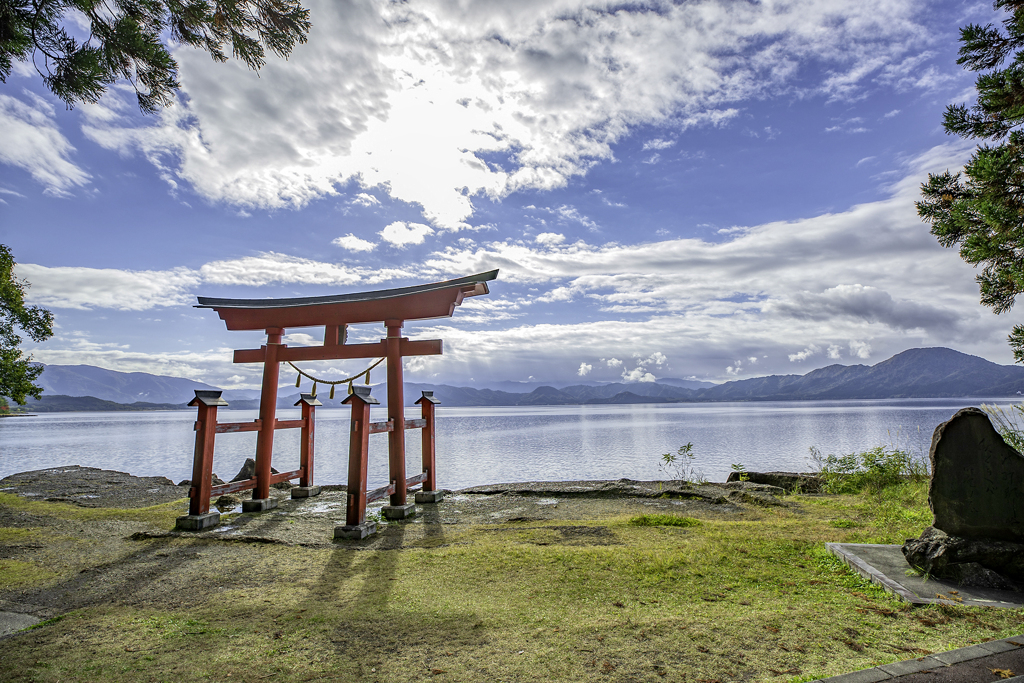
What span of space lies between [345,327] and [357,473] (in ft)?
10.1

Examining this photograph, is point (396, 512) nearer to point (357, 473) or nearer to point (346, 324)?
point (357, 473)

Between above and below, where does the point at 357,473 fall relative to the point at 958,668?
above

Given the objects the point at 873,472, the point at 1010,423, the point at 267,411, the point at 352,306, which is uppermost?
the point at 352,306

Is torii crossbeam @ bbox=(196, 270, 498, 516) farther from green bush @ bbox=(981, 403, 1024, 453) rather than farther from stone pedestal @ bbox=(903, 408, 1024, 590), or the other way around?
green bush @ bbox=(981, 403, 1024, 453)

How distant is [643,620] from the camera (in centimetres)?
363

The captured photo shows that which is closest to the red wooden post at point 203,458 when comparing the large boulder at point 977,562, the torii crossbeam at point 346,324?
the torii crossbeam at point 346,324

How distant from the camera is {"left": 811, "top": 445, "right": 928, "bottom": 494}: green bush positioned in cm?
941

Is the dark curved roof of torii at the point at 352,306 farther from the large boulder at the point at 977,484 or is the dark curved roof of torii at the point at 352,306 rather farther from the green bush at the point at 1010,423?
the green bush at the point at 1010,423

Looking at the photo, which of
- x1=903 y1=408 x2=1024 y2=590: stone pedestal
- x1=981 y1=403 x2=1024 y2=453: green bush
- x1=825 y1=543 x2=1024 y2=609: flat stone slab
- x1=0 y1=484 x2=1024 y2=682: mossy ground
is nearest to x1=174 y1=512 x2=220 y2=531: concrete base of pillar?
x1=0 y1=484 x2=1024 y2=682: mossy ground

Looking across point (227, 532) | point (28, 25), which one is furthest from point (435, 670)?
point (28, 25)

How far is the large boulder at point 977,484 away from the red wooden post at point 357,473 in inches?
241

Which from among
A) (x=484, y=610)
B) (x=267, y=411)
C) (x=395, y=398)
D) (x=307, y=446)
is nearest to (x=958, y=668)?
(x=484, y=610)

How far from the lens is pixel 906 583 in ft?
13.7

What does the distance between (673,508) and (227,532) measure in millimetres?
6866
